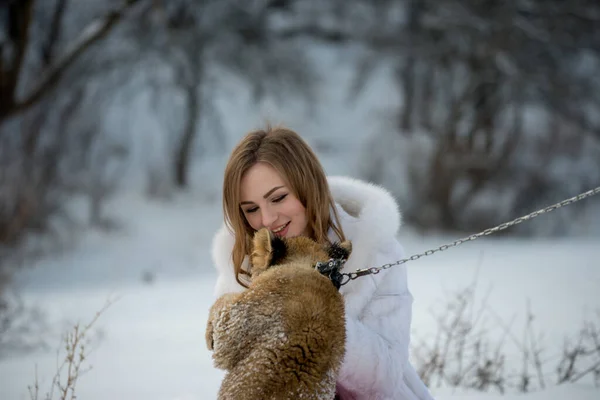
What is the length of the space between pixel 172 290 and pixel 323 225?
6.29 meters

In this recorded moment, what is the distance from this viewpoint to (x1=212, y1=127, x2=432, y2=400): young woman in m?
2.04

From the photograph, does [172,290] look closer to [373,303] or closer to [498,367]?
[498,367]

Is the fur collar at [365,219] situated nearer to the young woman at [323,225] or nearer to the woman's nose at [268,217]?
the young woman at [323,225]

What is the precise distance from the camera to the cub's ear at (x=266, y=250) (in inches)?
64.4

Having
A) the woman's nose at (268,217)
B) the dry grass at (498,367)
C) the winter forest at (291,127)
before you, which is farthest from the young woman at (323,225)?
the winter forest at (291,127)

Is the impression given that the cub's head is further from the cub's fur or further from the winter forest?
the winter forest

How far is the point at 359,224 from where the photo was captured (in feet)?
7.39

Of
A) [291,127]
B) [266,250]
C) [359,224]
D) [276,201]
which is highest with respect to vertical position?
[291,127]

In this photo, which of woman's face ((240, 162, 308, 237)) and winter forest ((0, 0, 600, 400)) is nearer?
woman's face ((240, 162, 308, 237))

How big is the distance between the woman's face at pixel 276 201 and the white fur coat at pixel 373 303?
0.18 meters

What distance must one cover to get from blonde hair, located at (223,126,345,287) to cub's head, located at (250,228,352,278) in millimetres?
542

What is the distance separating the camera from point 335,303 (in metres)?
1.55

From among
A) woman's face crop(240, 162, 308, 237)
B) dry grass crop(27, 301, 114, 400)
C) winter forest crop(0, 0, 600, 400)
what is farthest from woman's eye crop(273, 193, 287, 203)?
winter forest crop(0, 0, 600, 400)

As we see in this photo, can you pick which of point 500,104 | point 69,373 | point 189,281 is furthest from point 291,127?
point 69,373
